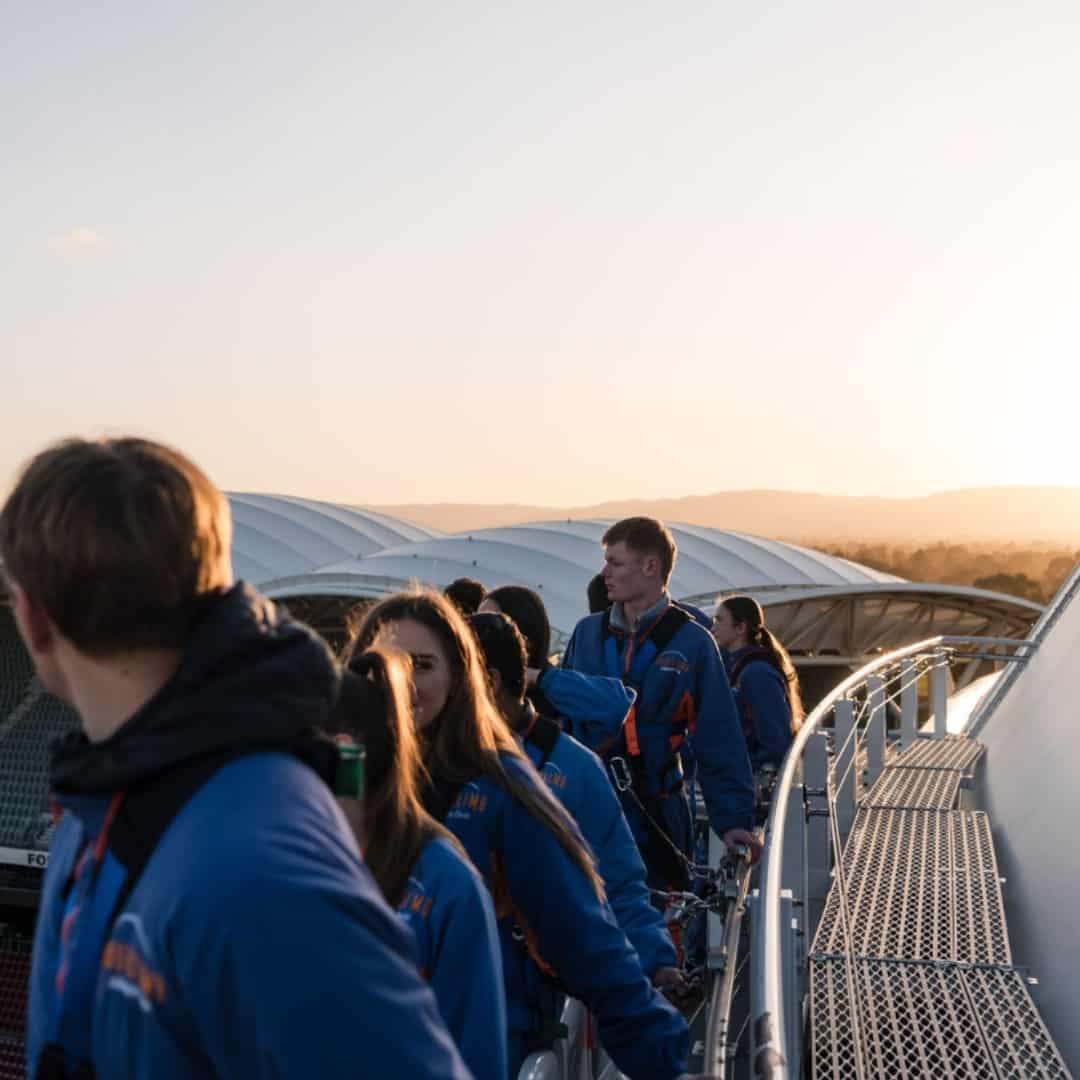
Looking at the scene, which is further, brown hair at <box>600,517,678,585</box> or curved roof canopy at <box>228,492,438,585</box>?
curved roof canopy at <box>228,492,438,585</box>

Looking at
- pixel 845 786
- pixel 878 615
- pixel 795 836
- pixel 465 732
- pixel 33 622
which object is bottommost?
pixel 878 615

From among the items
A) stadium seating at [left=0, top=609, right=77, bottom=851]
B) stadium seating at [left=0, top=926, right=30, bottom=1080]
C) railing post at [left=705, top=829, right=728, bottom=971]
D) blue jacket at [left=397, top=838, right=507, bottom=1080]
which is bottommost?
stadium seating at [left=0, top=926, right=30, bottom=1080]

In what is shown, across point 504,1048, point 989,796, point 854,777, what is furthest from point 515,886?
point 989,796

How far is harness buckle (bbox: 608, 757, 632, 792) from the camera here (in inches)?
179

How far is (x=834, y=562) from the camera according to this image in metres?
36.6

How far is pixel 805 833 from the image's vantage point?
405 centimetres

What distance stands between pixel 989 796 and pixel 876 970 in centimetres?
246

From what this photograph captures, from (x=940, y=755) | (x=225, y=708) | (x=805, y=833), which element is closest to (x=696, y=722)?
(x=805, y=833)

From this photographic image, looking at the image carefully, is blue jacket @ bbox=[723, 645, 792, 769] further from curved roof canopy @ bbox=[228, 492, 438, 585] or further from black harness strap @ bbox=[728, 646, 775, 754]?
curved roof canopy @ bbox=[228, 492, 438, 585]

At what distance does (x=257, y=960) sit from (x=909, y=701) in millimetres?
6739

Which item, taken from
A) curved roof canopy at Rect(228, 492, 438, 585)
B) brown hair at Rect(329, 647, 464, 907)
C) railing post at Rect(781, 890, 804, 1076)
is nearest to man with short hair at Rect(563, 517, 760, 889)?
railing post at Rect(781, 890, 804, 1076)

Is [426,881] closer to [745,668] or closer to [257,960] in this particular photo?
[257,960]

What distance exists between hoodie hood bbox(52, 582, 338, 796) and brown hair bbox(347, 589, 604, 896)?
1.21 metres

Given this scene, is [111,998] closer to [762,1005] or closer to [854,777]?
[762,1005]
